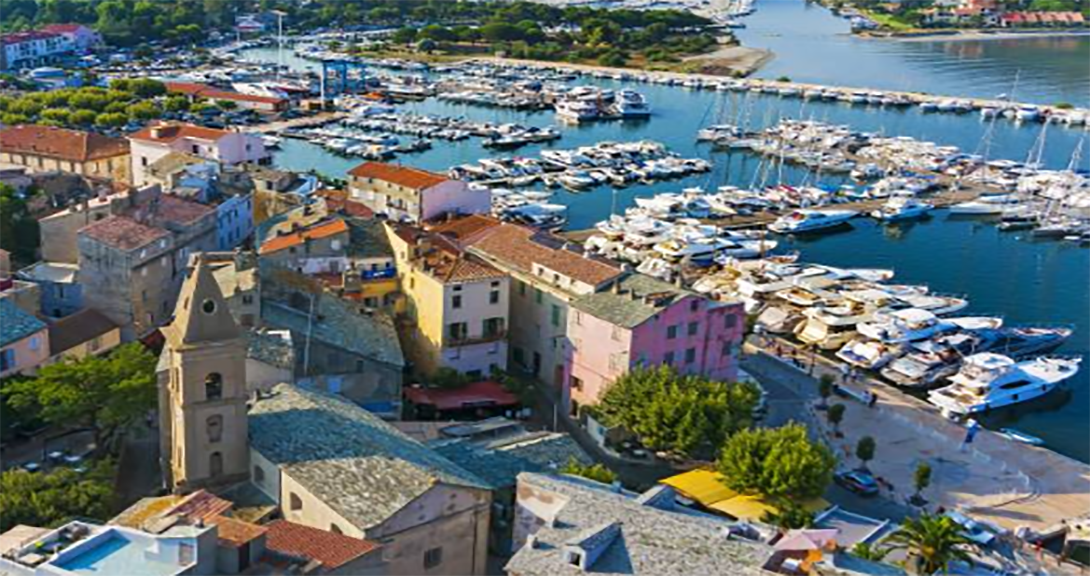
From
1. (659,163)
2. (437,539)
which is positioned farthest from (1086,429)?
(659,163)

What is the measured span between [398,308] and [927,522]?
25.1 meters

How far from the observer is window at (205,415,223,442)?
1117 inches

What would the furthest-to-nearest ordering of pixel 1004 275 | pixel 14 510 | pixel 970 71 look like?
pixel 970 71
pixel 1004 275
pixel 14 510

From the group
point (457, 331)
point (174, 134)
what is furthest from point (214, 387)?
point (174, 134)

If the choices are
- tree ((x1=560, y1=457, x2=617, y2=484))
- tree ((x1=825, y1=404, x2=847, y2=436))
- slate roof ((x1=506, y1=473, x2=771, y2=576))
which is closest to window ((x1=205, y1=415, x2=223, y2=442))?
slate roof ((x1=506, y1=473, x2=771, y2=576))

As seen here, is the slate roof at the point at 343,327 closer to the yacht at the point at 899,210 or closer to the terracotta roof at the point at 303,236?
the terracotta roof at the point at 303,236

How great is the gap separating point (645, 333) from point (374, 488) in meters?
16.3

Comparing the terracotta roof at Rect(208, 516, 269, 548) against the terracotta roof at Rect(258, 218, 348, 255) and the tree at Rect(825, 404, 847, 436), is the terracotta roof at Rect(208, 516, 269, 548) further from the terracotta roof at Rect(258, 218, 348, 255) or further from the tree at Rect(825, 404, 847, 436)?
the terracotta roof at Rect(258, 218, 348, 255)

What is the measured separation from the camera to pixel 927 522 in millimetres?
29969

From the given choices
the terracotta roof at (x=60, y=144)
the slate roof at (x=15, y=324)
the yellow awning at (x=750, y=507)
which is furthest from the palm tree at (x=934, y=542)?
the terracotta roof at (x=60, y=144)

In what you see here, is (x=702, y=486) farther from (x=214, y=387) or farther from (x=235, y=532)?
(x=235, y=532)

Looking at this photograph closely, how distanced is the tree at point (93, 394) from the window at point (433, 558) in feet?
41.9

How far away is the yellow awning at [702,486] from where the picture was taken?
3400 cm

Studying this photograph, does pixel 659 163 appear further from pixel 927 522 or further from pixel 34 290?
pixel 927 522
